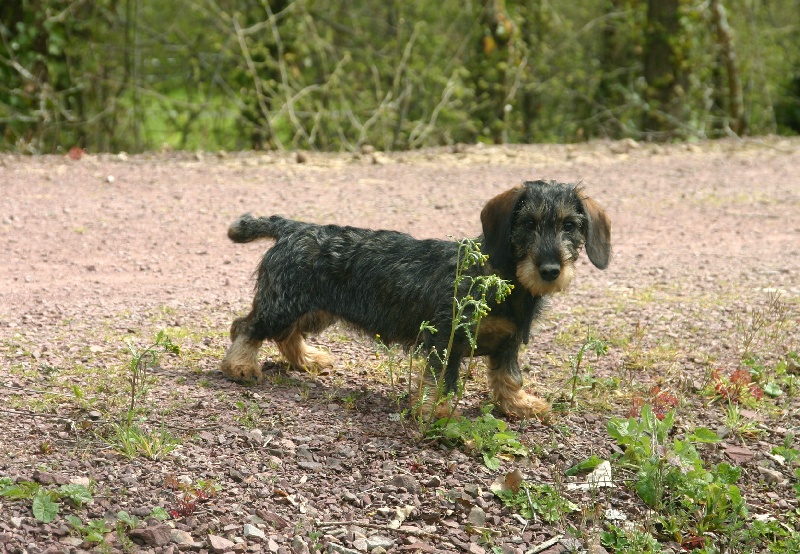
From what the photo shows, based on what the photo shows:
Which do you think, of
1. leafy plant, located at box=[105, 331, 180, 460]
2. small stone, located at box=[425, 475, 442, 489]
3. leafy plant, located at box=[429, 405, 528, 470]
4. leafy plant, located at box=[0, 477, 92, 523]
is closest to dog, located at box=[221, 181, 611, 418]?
leafy plant, located at box=[429, 405, 528, 470]

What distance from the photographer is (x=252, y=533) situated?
409 cm

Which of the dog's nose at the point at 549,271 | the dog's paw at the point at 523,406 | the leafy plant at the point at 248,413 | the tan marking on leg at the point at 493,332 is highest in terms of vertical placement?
the dog's nose at the point at 549,271

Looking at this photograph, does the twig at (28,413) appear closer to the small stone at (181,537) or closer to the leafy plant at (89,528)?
the leafy plant at (89,528)

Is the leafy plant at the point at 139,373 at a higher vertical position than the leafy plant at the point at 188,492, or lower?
higher

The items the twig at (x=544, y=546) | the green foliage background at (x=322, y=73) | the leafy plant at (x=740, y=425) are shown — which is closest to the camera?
the twig at (x=544, y=546)

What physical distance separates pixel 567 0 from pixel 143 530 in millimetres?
15924

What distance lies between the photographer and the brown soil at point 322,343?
438 cm

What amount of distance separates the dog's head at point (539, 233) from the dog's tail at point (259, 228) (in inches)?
50.2

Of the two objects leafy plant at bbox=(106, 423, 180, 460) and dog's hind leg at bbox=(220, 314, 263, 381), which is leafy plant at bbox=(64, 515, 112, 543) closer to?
leafy plant at bbox=(106, 423, 180, 460)

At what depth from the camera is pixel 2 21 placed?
12977 millimetres

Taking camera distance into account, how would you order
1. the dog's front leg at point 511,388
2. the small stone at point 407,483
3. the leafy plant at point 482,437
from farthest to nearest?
1. the dog's front leg at point 511,388
2. the leafy plant at point 482,437
3. the small stone at point 407,483

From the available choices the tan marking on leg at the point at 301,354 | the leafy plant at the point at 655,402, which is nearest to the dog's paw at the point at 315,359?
the tan marking on leg at the point at 301,354

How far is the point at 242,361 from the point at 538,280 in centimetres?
178

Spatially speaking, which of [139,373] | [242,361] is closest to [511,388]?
[242,361]
